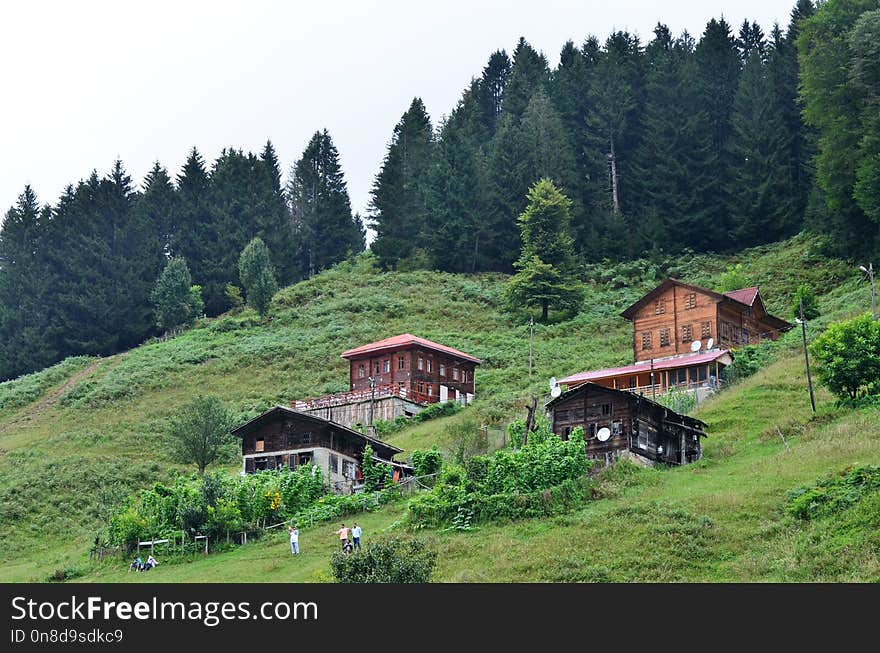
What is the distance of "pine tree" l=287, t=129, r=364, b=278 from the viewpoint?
139125 mm

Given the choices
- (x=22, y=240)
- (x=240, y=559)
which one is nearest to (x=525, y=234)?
(x=22, y=240)

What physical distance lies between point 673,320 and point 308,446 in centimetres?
2943

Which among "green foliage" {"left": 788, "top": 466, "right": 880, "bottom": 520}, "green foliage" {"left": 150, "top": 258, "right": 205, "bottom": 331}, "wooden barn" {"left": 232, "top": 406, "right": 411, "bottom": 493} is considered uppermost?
"green foliage" {"left": 150, "top": 258, "right": 205, "bottom": 331}

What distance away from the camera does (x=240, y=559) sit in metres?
50.0

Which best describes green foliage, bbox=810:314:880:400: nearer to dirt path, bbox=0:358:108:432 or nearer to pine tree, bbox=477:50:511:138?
dirt path, bbox=0:358:108:432

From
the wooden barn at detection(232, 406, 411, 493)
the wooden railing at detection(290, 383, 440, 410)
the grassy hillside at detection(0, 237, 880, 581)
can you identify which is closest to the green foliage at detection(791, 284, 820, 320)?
the grassy hillside at detection(0, 237, 880, 581)

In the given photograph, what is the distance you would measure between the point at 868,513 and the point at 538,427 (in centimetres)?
2244

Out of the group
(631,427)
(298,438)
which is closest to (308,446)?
(298,438)

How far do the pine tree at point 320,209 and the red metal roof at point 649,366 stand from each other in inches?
2430

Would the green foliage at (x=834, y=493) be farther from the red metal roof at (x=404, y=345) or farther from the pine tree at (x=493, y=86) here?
the pine tree at (x=493, y=86)

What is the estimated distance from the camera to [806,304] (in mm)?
88062

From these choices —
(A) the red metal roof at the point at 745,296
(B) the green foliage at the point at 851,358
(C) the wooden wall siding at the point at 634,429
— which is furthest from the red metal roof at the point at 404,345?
(B) the green foliage at the point at 851,358

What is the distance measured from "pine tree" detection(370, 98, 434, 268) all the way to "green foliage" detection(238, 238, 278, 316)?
1338cm
